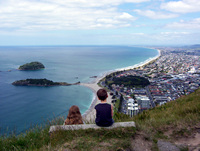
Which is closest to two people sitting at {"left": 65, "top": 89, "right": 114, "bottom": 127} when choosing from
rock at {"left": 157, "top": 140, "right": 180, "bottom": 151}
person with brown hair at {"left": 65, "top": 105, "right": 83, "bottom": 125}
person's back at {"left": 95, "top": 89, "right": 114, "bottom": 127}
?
person's back at {"left": 95, "top": 89, "right": 114, "bottom": 127}

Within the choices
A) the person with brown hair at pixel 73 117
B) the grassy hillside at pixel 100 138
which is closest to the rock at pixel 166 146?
the grassy hillside at pixel 100 138

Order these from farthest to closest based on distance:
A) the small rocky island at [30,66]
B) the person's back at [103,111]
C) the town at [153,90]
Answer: the small rocky island at [30,66] < the town at [153,90] < the person's back at [103,111]

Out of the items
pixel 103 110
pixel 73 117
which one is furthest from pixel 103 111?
pixel 73 117

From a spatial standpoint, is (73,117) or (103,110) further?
(73,117)

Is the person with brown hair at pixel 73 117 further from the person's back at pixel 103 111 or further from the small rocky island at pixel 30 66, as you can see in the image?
the small rocky island at pixel 30 66

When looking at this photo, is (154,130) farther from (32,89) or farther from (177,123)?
(32,89)

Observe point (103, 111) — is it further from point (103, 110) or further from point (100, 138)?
point (100, 138)

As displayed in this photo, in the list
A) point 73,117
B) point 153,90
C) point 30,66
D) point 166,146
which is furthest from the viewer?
point 30,66

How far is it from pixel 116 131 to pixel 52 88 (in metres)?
32.5

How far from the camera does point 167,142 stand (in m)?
3.08

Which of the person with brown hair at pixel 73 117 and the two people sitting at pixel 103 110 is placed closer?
the two people sitting at pixel 103 110

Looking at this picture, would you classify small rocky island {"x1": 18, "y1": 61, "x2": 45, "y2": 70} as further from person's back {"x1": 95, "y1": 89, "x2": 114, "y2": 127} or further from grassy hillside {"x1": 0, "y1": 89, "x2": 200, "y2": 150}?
person's back {"x1": 95, "y1": 89, "x2": 114, "y2": 127}

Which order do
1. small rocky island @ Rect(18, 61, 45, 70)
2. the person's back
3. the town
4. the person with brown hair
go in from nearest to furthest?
1. the person's back
2. the person with brown hair
3. the town
4. small rocky island @ Rect(18, 61, 45, 70)

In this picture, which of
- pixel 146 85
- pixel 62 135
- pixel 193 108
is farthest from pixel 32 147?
pixel 146 85
